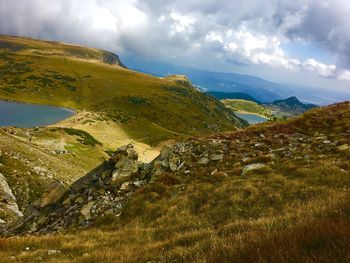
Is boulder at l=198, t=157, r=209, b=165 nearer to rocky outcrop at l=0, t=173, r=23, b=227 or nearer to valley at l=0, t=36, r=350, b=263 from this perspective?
valley at l=0, t=36, r=350, b=263

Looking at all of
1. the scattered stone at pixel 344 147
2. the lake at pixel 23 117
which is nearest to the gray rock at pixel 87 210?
the scattered stone at pixel 344 147

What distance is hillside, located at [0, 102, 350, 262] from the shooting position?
7469mm

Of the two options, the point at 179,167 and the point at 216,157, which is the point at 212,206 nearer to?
the point at 179,167

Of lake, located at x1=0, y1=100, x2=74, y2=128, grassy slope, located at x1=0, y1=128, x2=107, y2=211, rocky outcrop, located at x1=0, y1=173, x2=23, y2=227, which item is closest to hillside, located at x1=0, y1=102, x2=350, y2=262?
rocky outcrop, located at x1=0, y1=173, x2=23, y2=227

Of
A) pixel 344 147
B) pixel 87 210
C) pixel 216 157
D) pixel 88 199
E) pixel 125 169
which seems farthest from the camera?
pixel 216 157

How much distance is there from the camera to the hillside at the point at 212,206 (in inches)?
294

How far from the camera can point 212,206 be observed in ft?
54.0

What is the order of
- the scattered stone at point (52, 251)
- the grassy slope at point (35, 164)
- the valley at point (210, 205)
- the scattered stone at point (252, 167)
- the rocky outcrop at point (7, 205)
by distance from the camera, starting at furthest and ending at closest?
the grassy slope at point (35, 164) < the rocky outcrop at point (7, 205) < the scattered stone at point (252, 167) < the scattered stone at point (52, 251) < the valley at point (210, 205)

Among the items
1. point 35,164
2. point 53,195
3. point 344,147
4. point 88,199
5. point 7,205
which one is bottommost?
point 7,205

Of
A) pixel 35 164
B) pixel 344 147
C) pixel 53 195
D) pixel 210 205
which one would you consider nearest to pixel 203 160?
pixel 210 205

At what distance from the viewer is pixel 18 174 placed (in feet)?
126

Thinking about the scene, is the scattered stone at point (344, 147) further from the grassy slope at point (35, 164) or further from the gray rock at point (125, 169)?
the grassy slope at point (35, 164)

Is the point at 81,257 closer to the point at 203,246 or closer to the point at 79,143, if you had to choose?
the point at 203,246

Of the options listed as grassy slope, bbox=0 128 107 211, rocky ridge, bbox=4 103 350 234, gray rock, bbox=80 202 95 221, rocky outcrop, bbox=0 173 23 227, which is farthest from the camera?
grassy slope, bbox=0 128 107 211
